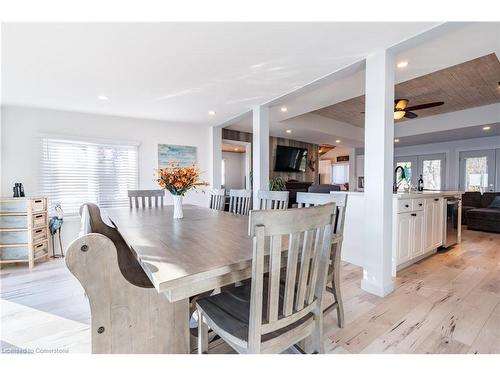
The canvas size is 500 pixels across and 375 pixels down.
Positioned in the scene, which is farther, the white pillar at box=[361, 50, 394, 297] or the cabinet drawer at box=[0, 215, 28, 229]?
the cabinet drawer at box=[0, 215, 28, 229]

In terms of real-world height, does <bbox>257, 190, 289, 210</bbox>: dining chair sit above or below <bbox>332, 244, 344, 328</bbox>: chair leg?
above

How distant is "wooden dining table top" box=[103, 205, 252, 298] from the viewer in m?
0.88

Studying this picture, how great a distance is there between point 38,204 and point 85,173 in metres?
0.88

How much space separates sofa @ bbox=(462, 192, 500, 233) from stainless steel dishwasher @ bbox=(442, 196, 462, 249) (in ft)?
5.52

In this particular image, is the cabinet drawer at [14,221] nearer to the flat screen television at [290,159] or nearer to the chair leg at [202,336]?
the chair leg at [202,336]

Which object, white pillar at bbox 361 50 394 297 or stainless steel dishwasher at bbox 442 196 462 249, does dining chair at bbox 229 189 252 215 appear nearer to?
white pillar at bbox 361 50 394 297

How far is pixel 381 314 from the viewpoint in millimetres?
1875

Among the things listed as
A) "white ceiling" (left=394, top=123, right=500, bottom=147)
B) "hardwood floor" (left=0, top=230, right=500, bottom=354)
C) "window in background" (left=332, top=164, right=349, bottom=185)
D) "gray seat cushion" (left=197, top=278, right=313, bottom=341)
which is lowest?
"hardwood floor" (left=0, top=230, right=500, bottom=354)

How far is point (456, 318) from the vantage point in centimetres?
180

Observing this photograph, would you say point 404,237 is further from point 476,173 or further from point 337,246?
point 476,173

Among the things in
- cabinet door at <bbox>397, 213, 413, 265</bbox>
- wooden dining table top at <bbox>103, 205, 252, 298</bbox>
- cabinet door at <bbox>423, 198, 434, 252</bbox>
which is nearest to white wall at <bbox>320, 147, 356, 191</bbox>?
cabinet door at <bbox>423, 198, 434, 252</bbox>

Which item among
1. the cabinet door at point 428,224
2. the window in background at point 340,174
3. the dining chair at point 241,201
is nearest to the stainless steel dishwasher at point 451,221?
the cabinet door at point 428,224

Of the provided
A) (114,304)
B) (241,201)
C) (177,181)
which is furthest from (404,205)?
(114,304)
